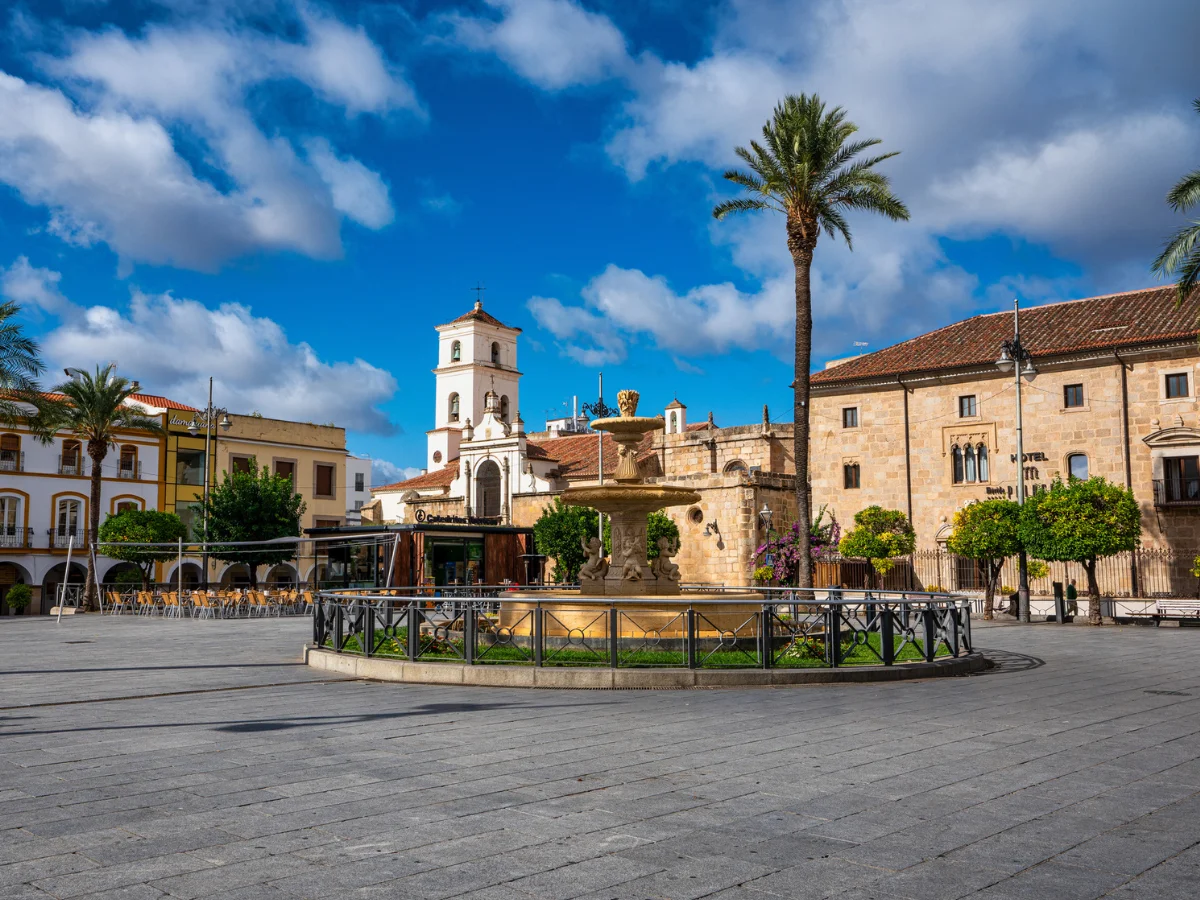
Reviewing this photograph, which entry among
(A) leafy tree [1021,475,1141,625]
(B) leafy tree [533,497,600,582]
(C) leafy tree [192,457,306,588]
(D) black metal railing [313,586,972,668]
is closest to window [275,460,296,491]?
(C) leafy tree [192,457,306,588]

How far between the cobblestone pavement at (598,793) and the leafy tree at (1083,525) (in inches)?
640

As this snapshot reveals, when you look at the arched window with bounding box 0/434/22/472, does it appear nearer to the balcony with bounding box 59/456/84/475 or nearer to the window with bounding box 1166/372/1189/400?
the balcony with bounding box 59/456/84/475

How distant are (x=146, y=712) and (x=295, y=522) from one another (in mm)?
32418

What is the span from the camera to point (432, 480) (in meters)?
64.8

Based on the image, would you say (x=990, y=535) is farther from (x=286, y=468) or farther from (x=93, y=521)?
(x=286, y=468)

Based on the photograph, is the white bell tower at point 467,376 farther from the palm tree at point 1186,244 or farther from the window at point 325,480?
the palm tree at point 1186,244

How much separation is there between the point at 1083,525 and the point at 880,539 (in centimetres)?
839

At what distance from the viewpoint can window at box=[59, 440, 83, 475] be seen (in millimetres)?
43156

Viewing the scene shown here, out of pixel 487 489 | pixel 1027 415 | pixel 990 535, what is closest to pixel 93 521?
pixel 487 489

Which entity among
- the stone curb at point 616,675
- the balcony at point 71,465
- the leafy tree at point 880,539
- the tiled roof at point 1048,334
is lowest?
the stone curb at point 616,675

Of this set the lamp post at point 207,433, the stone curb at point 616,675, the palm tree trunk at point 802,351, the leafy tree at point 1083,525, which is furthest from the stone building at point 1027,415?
the stone curb at point 616,675

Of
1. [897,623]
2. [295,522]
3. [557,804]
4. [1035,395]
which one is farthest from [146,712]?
[1035,395]

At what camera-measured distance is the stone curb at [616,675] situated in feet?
37.6

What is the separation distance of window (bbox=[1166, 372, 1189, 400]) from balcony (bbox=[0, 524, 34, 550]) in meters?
44.9
